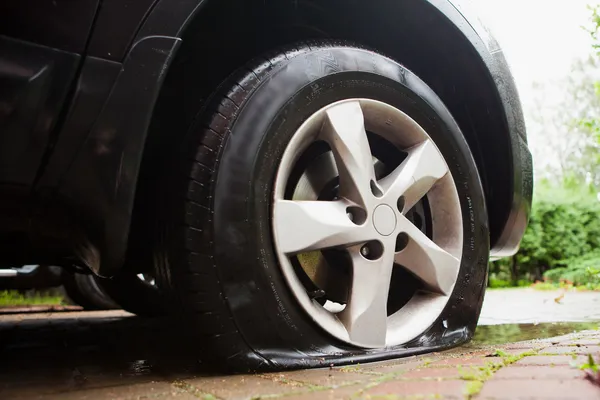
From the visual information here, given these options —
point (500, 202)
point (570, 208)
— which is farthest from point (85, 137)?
point (570, 208)

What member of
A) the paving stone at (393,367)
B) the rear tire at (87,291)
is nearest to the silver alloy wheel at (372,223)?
the paving stone at (393,367)

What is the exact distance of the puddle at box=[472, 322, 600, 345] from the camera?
2159 millimetres

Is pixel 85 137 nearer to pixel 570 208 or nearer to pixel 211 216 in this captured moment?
pixel 211 216

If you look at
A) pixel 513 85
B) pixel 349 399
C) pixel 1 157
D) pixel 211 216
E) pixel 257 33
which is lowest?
pixel 349 399

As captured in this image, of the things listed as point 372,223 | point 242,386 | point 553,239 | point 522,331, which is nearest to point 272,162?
point 372,223

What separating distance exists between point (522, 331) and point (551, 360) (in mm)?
1051

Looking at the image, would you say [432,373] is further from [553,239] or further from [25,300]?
[553,239]

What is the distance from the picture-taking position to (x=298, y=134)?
5.25ft

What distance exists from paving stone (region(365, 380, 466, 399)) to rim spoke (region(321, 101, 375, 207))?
1.95 ft

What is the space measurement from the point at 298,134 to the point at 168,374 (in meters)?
0.80

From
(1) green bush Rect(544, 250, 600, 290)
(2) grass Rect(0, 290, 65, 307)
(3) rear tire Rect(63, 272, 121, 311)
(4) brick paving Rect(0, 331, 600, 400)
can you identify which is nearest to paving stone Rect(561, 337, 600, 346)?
(4) brick paving Rect(0, 331, 600, 400)

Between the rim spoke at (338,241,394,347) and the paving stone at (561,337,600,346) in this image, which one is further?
the paving stone at (561,337,600,346)

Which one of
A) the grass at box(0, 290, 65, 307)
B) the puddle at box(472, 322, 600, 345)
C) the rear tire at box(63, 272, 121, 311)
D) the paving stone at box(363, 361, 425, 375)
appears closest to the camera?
the paving stone at box(363, 361, 425, 375)

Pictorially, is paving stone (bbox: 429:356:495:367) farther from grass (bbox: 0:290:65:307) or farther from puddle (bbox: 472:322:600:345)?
grass (bbox: 0:290:65:307)
